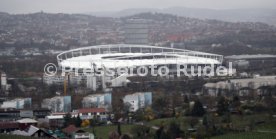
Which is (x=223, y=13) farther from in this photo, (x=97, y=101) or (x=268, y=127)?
(x=268, y=127)

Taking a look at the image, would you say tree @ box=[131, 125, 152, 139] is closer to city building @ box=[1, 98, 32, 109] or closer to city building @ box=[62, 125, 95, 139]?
city building @ box=[62, 125, 95, 139]

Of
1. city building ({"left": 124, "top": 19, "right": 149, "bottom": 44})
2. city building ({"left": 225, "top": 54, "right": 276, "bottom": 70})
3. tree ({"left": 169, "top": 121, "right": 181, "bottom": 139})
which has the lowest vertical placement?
tree ({"left": 169, "top": 121, "right": 181, "bottom": 139})

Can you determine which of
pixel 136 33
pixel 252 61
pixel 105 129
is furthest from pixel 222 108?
pixel 136 33

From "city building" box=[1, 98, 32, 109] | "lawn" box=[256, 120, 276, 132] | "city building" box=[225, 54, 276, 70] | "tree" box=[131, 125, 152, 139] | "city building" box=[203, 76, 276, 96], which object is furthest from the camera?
"city building" box=[225, 54, 276, 70]

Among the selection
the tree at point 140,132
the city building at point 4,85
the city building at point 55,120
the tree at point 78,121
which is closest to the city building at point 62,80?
the city building at point 4,85

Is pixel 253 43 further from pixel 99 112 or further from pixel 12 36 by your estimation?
pixel 99 112

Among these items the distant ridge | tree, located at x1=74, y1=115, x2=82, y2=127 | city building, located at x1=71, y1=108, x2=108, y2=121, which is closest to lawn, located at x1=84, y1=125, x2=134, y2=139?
tree, located at x1=74, y1=115, x2=82, y2=127

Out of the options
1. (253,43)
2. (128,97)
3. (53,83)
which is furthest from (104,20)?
(128,97)
